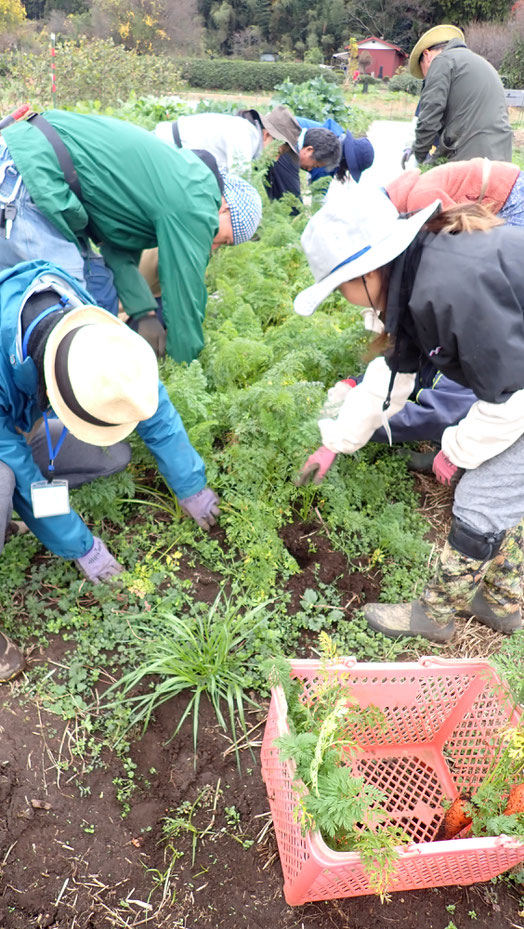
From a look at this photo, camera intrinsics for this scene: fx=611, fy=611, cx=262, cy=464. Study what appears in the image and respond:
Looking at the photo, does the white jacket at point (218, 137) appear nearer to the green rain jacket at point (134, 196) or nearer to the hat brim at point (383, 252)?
the green rain jacket at point (134, 196)

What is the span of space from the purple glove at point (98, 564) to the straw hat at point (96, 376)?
78 cm

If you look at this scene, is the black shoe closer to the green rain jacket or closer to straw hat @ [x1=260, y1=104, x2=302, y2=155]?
the green rain jacket

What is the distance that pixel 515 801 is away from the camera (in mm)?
1762

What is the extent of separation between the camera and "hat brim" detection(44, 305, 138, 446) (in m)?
2.06

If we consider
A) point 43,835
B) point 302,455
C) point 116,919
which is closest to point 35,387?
point 302,455

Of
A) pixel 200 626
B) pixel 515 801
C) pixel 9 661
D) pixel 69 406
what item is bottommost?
pixel 9 661

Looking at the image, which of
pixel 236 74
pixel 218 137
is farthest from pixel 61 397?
pixel 236 74

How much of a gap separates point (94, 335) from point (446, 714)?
1852mm

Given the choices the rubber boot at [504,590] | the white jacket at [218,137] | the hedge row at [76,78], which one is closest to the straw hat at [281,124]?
the white jacket at [218,137]

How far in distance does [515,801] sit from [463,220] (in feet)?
5.66

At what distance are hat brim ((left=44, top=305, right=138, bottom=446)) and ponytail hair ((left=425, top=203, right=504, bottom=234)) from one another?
3.78ft

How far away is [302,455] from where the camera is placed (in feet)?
10.1

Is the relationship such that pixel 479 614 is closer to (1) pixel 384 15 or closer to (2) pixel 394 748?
(2) pixel 394 748

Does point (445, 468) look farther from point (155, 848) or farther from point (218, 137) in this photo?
point (218, 137)
